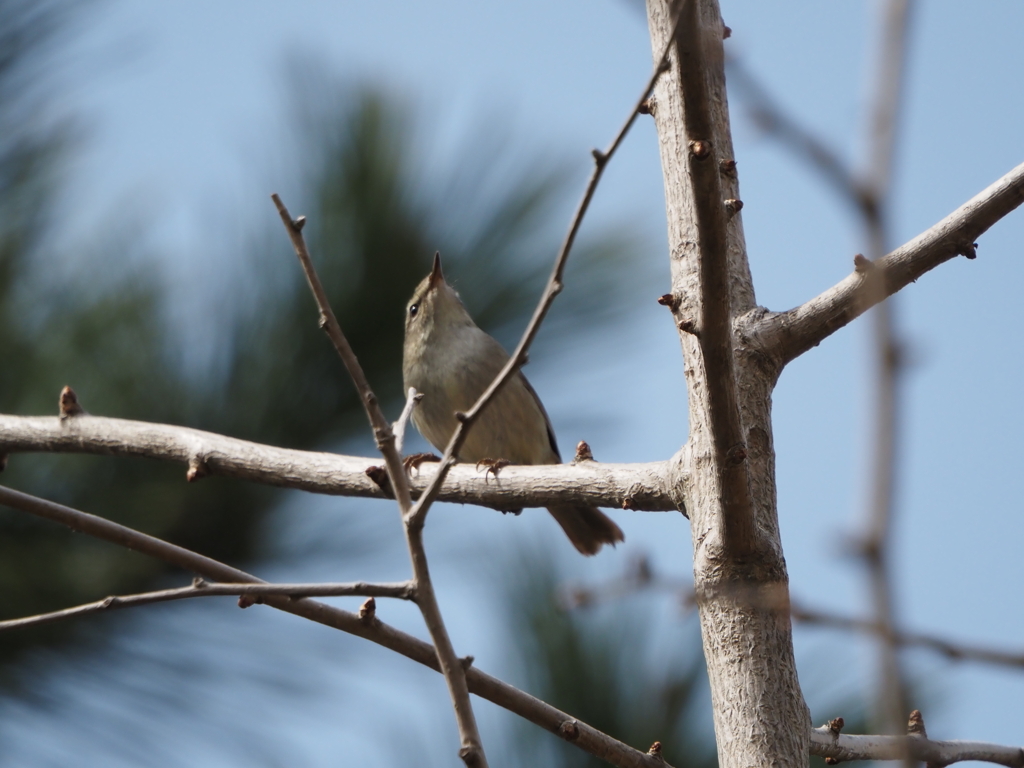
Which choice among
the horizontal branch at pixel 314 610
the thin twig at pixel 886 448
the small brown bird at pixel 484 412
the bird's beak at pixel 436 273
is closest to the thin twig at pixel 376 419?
the horizontal branch at pixel 314 610

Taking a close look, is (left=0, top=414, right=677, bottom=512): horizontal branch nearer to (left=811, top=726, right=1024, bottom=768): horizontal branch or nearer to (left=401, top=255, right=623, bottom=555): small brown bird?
(left=811, top=726, right=1024, bottom=768): horizontal branch

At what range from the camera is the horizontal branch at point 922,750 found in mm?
1869

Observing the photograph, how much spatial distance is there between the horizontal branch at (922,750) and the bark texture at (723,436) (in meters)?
0.15

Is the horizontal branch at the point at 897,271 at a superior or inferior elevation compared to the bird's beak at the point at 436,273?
inferior

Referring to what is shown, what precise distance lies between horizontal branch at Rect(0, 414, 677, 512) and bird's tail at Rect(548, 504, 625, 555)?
1.77 metres

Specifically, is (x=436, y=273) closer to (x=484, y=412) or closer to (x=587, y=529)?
(x=484, y=412)

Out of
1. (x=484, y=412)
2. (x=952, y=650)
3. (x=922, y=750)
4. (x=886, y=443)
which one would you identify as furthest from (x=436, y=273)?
(x=886, y=443)

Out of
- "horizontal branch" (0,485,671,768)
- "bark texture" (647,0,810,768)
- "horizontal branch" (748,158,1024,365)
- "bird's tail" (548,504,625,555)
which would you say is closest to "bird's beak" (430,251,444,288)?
"bird's tail" (548,504,625,555)

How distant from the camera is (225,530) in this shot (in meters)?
3.41

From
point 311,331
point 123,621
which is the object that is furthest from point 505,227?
point 123,621

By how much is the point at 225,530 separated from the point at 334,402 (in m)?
0.57

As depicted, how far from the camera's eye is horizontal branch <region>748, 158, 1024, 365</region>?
1.84 m

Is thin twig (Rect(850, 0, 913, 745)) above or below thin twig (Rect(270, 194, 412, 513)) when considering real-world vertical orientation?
below

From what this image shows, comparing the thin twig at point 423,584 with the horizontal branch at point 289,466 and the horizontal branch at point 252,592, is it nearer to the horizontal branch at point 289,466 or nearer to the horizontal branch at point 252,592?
the horizontal branch at point 252,592
